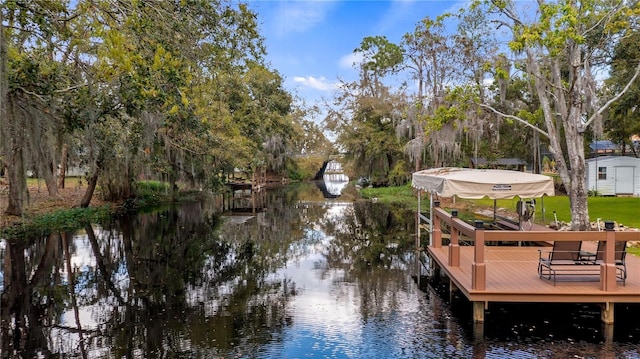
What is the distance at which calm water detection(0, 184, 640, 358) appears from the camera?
544cm

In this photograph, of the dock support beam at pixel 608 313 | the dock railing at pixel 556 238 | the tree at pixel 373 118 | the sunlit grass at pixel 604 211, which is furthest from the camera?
the tree at pixel 373 118

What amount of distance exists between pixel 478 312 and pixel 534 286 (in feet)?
3.10

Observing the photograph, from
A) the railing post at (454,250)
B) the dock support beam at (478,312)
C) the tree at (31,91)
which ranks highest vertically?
the tree at (31,91)

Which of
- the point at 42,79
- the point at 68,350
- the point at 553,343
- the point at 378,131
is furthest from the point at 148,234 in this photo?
the point at 378,131

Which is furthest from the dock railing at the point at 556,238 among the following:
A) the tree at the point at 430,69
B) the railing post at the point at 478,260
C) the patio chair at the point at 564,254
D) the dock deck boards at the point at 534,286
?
the tree at the point at 430,69

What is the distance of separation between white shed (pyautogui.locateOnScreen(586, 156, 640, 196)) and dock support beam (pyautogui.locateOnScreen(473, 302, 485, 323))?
75.5ft

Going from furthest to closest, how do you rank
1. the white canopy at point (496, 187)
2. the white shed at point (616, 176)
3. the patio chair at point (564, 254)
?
the white shed at point (616, 176)
the white canopy at point (496, 187)
the patio chair at point (564, 254)

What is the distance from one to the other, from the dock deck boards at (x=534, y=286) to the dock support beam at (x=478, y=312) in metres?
0.13

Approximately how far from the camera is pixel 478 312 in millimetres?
6367

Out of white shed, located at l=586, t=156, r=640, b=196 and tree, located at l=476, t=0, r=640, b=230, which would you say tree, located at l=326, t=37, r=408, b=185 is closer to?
white shed, located at l=586, t=156, r=640, b=196

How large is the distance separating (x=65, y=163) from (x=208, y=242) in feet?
→ 33.0

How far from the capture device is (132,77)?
291 inches

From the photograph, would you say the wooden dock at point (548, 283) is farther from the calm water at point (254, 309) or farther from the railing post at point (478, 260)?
the calm water at point (254, 309)

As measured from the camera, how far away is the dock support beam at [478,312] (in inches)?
250
